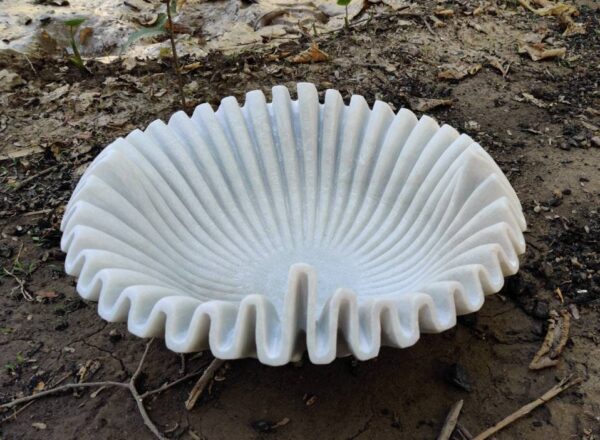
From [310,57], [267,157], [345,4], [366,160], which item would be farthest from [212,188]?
[345,4]

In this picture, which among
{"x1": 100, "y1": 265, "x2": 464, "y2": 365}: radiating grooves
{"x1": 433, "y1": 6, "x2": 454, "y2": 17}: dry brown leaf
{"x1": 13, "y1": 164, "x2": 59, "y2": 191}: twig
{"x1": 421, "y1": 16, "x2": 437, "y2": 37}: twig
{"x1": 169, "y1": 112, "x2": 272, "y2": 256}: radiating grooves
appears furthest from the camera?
{"x1": 433, "y1": 6, "x2": 454, "y2": 17}: dry brown leaf

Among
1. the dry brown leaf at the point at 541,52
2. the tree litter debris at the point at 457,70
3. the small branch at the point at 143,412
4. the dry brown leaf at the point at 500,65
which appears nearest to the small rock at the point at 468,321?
the small branch at the point at 143,412

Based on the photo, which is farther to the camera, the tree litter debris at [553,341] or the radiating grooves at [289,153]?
the radiating grooves at [289,153]

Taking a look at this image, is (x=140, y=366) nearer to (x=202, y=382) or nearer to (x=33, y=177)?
(x=202, y=382)

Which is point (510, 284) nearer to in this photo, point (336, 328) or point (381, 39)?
point (336, 328)

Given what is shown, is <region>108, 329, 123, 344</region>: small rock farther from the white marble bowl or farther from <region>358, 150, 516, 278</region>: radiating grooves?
<region>358, 150, 516, 278</region>: radiating grooves

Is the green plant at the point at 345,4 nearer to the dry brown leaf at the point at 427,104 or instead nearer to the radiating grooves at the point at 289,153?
the dry brown leaf at the point at 427,104

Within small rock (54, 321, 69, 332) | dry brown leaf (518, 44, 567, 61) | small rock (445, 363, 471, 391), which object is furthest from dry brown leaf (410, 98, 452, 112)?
small rock (54, 321, 69, 332)
